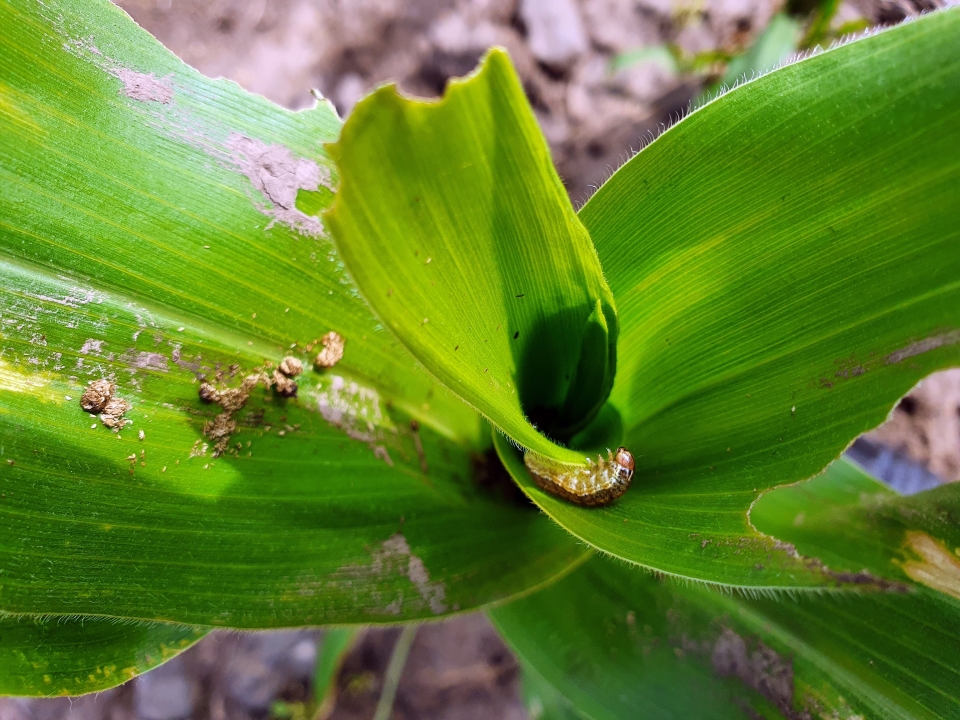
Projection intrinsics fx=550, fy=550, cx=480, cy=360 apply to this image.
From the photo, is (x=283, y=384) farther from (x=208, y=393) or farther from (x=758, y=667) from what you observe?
(x=758, y=667)

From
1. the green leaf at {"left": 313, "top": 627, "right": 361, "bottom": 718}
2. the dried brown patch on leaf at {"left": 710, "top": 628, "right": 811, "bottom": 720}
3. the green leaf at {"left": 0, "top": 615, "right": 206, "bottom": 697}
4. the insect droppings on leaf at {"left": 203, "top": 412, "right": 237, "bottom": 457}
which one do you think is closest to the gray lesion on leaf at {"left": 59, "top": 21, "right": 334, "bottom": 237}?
the insect droppings on leaf at {"left": 203, "top": 412, "right": 237, "bottom": 457}

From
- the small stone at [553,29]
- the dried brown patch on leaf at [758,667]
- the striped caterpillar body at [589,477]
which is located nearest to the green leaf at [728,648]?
the dried brown patch on leaf at [758,667]

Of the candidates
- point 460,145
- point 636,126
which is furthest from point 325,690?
point 636,126

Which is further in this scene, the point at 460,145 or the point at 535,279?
the point at 535,279

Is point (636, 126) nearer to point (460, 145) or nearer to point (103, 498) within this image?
point (460, 145)

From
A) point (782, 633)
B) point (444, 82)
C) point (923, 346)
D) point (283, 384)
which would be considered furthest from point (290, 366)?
point (444, 82)

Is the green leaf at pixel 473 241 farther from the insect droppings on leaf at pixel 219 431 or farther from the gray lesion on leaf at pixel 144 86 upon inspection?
the gray lesion on leaf at pixel 144 86
